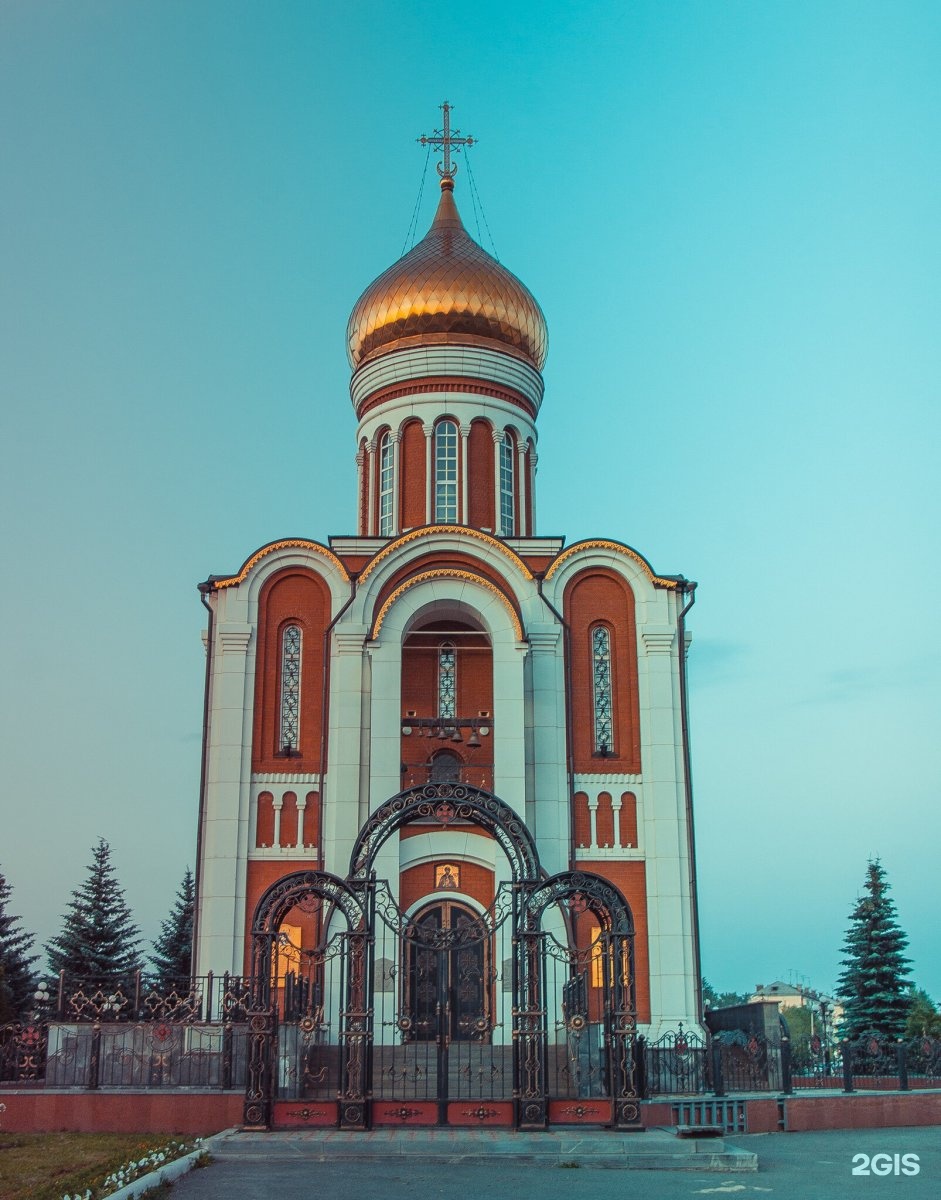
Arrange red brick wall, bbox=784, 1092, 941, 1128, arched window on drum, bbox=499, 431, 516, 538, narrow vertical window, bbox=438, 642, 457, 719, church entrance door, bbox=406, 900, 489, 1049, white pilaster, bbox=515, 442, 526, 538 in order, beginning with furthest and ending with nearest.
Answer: white pilaster, bbox=515, 442, 526, 538, arched window on drum, bbox=499, 431, 516, 538, narrow vertical window, bbox=438, 642, 457, 719, church entrance door, bbox=406, 900, 489, 1049, red brick wall, bbox=784, 1092, 941, 1128

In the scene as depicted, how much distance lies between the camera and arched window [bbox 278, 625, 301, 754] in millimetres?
21484

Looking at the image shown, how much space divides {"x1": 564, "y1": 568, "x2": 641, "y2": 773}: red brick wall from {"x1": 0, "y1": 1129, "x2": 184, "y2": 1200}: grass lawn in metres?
10.5

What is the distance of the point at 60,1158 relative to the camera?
10859mm

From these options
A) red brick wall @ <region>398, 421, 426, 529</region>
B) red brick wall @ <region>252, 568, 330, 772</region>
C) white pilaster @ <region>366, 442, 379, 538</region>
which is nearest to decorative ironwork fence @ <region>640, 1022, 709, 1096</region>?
red brick wall @ <region>252, 568, 330, 772</region>

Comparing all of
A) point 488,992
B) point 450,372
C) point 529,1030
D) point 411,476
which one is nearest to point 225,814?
point 411,476

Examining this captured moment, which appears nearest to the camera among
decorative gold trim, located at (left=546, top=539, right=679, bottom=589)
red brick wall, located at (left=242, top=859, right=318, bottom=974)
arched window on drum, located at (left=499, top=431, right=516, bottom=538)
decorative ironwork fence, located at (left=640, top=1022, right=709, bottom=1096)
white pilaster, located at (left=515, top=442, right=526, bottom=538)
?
decorative ironwork fence, located at (left=640, top=1022, right=709, bottom=1096)

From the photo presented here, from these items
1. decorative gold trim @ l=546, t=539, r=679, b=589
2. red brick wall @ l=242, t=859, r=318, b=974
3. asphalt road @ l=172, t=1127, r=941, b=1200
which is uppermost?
decorative gold trim @ l=546, t=539, r=679, b=589

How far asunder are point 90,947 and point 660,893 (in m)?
13.7

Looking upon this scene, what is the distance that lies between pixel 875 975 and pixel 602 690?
793cm

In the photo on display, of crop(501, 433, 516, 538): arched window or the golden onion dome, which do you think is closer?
crop(501, 433, 516, 538): arched window

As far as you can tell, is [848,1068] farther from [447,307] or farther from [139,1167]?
[447,307]

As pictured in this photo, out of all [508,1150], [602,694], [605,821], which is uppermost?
[602,694]

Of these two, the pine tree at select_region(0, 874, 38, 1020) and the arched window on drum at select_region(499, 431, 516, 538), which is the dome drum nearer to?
the arched window on drum at select_region(499, 431, 516, 538)

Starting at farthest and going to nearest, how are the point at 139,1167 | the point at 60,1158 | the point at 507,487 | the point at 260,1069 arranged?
the point at 507,487
the point at 260,1069
the point at 60,1158
the point at 139,1167
